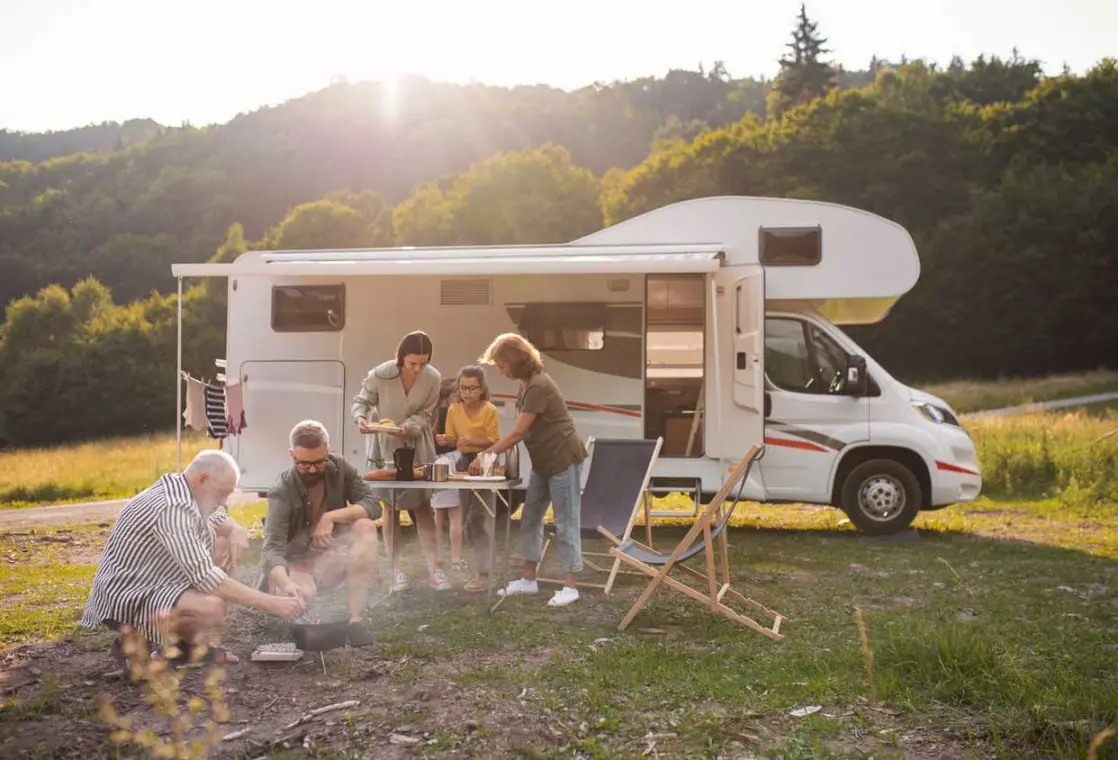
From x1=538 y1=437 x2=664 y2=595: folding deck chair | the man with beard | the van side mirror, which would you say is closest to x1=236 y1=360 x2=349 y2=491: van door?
x1=538 y1=437 x2=664 y2=595: folding deck chair

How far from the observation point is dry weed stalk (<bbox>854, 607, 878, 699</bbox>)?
4.50m

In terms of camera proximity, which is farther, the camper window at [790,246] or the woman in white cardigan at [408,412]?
the camper window at [790,246]

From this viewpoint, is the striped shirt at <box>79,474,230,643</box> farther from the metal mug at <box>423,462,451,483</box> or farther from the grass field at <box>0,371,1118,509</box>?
the grass field at <box>0,371,1118,509</box>

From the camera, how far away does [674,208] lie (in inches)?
362

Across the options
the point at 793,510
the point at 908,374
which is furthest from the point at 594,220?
the point at 793,510

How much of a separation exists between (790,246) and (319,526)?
526cm

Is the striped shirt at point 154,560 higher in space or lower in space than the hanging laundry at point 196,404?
lower

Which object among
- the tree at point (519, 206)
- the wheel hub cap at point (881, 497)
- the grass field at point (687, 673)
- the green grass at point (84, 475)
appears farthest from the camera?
the tree at point (519, 206)

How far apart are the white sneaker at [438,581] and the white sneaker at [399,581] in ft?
0.53

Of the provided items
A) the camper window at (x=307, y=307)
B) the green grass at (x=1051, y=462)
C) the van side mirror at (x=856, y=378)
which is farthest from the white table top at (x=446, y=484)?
the green grass at (x=1051, y=462)

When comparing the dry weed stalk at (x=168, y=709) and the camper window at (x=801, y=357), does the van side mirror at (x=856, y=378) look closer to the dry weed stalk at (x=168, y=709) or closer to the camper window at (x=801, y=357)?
the camper window at (x=801, y=357)

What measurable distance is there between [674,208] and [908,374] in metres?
27.2

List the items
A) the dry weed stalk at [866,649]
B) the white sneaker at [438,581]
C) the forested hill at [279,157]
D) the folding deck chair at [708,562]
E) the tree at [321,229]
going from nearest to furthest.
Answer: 1. the dry weed stalk at [866,649]
2. the folding deck chair at [708,562]
3. the white sneaker at [438,581]
4. the tree at [321,229]
5. the forested hill at [279,157]

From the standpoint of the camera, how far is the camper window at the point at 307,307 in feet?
30.6
